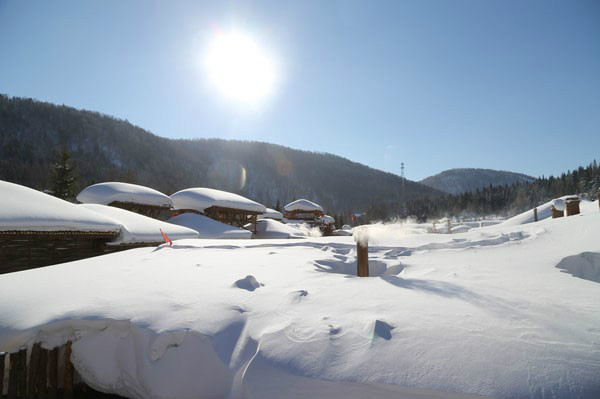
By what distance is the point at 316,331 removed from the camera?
7.96 feet

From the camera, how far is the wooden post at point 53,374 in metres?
2.65

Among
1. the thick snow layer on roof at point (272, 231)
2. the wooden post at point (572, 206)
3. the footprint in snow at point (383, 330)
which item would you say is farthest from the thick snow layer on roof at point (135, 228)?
the wooden post at point (572, 206)

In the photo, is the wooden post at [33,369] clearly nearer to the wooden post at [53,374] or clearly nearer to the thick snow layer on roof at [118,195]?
the wooden post at [53,374]

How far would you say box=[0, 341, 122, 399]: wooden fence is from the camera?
102 inches

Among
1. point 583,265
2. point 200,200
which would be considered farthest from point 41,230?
point 200,200

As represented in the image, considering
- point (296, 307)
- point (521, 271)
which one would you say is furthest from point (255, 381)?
point (521, 271)

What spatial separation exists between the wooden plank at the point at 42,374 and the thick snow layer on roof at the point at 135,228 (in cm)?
674

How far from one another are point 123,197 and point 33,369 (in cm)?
1413

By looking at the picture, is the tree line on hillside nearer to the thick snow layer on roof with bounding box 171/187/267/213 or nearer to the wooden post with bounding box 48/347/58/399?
the thick snow layer on roof with bounding box 171/187/267/213

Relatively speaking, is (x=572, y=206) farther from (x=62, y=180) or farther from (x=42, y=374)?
(x=62, y=180)

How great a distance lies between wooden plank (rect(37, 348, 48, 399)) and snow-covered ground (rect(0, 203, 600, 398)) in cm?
11

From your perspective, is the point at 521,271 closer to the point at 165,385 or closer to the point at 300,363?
the point at 300,363

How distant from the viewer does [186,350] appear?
7.74 ft

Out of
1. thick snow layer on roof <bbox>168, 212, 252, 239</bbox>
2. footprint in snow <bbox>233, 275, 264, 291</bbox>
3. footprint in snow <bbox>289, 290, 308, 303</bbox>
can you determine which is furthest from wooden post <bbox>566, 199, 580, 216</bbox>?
thick snow layer on roof <bbox>168, 212, 252, 239</bbox>
